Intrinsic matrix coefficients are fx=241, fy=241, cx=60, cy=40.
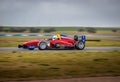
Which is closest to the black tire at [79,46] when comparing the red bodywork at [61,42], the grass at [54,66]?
the red bodywork at [61,42]

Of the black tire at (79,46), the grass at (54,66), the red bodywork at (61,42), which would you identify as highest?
the red bodywork at (61,42)

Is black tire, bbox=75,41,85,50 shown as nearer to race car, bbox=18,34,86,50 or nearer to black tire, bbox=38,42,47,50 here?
race car, bbox=18,34,86,50

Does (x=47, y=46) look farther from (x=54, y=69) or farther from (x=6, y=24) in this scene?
(x=54, y=69)

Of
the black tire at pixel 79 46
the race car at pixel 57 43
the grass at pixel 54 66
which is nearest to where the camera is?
the grass at pixel 54 66

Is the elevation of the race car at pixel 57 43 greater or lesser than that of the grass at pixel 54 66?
greater

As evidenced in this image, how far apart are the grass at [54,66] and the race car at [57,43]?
1.72 metres

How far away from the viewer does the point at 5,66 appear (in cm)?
741

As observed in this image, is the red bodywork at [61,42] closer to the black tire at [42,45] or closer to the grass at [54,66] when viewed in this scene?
the black tire at [42,45]

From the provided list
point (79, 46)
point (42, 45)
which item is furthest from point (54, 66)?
point (79, 46)

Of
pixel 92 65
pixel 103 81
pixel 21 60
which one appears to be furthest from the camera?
pixel 21 60

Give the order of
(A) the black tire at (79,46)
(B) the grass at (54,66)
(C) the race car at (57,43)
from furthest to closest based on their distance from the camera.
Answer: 1. (A) the black tire at (79,46)
2. (C) the race car at (57,43)
3. (B) the grass at (54,66)

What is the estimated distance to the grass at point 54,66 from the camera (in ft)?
20.9

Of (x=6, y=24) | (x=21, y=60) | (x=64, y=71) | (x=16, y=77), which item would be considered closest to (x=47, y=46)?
(x=6, y=24)

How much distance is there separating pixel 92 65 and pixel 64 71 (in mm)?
1349
